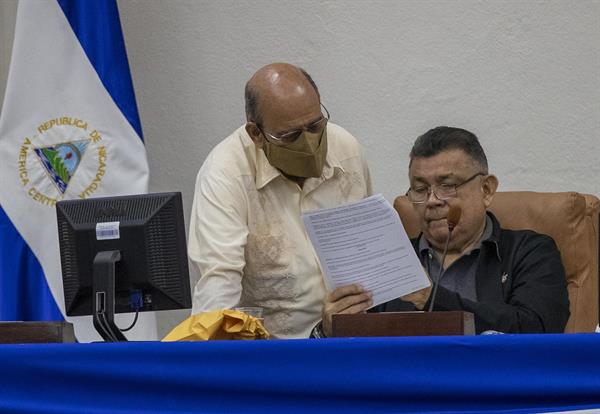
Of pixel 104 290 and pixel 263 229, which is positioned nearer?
pixel 104 290

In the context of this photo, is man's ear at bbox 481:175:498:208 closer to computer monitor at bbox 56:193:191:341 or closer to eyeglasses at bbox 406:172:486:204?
eyeglasses at bbox 406:172:486:204

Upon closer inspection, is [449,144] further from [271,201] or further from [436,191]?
[271,201]

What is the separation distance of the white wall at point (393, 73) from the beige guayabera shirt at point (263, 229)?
2.89ft

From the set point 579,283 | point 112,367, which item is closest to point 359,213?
point 112,367

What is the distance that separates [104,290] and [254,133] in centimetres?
89

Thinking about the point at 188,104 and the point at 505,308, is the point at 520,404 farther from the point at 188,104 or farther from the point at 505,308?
the point at 188,104

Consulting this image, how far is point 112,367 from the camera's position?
1.82 m

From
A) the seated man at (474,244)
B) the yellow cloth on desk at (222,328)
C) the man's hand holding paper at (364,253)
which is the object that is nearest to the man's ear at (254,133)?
the seated man at (474,244)

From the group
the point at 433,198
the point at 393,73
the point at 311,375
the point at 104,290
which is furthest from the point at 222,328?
the point at 393,73

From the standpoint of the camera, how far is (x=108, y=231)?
2.27 meters

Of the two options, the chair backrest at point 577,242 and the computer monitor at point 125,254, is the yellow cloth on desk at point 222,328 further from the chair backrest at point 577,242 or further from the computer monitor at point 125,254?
the chair backrest at point 577,242

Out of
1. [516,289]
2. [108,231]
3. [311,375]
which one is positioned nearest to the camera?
[311,375]

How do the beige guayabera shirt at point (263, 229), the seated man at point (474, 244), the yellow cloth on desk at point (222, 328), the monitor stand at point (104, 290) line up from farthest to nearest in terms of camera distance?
the beige guayabera shirt at point (263, 229), the seated man at point (474, 244), the monitor stand at point (104, 290), the yellow cloth on desk at point (222, 328)

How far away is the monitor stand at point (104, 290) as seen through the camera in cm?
221
